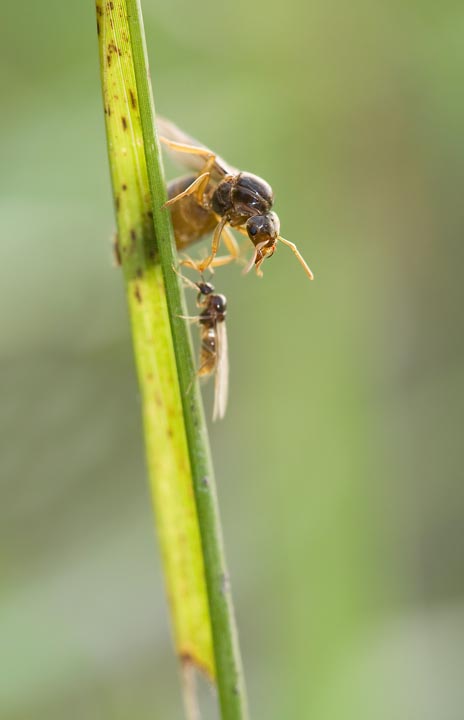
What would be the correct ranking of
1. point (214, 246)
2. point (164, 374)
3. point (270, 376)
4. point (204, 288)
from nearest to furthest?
point (164, 374), point (214, 246), point (204, 288), point (270, 376)

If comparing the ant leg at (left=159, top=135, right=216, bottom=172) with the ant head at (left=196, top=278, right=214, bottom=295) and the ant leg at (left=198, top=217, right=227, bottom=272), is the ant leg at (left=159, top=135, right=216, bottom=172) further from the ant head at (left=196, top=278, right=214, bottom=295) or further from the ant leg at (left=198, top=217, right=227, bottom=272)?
the ant head at (left=196, top=278, right=214, bottom=295)

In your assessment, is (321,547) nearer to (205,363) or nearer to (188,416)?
(205,363)

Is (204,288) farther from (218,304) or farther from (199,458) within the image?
(199,458)

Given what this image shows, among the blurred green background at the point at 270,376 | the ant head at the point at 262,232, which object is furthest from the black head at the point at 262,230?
the blurred green background at the point at 270,376

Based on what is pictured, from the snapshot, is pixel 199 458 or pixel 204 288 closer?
pixel 199 458

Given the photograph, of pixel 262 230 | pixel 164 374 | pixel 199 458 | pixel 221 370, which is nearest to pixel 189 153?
pixel 262 230

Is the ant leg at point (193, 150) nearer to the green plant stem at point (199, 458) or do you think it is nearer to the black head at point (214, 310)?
the black head at point (214, 310)

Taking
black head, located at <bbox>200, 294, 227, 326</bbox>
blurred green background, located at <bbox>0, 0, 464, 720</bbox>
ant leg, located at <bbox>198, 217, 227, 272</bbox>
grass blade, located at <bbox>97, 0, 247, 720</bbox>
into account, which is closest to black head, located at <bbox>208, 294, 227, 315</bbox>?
black head, located at <bbox>200, 294, 227, 326</bbox>
